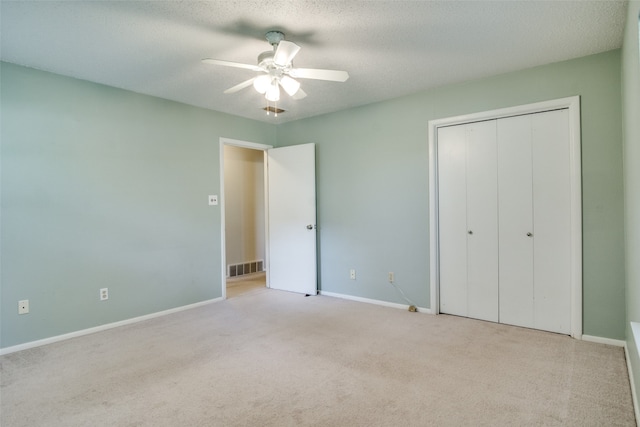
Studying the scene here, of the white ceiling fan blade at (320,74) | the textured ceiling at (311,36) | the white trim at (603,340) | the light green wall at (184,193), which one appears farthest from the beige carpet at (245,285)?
the white trim at (603,340)

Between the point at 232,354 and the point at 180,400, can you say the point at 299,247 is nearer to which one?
the point at 232,354

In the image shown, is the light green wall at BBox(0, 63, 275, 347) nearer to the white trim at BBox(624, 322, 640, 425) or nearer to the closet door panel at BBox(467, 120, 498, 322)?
the closet door panel at BBox(467, 120, 498, 322)

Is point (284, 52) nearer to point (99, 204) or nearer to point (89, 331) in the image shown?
point (99, 204)

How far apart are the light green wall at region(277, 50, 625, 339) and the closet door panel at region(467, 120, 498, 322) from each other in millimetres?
358

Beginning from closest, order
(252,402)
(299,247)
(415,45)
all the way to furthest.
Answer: (252,402) → (415,45) → (299,247)

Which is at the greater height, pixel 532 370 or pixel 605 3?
pixel 605 3

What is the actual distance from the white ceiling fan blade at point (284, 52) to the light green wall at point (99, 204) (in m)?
2.06

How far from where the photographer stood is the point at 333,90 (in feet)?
11.8

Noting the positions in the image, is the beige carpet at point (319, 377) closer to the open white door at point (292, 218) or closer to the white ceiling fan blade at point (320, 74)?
the open white door at point (292, 218)

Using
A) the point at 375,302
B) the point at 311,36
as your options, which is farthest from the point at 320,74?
the point at 375,302

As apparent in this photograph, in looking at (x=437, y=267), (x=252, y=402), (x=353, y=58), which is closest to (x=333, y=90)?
(x=353, y=58)

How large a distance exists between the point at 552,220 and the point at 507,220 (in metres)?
0.36

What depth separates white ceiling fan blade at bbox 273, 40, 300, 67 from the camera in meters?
2.18

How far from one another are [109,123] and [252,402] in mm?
2945
